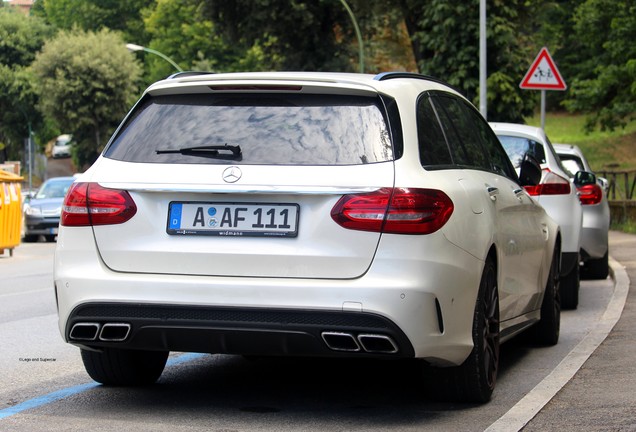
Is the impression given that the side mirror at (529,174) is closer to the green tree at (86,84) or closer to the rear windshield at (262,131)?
the rear windshield at (262,131)

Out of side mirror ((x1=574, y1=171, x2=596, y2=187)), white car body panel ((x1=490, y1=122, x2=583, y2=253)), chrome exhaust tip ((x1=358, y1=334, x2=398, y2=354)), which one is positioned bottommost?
white car body panel ((x1=490, y1=122, x2=583, y2=253))

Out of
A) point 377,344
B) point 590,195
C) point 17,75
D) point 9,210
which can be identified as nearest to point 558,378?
point 377,344

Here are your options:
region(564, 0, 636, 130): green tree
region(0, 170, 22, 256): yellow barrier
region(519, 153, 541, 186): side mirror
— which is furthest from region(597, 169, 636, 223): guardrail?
region(519, 153, 541, 186): side mirror

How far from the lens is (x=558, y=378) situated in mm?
7363

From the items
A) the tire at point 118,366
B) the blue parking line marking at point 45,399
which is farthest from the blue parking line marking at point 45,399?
the tire at point 118,366

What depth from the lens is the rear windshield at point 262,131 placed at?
600 centimetres

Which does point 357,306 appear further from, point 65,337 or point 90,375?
point 90,375

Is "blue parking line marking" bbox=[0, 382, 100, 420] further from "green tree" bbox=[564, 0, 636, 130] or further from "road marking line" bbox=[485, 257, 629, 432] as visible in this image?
"green tree" bbox=[564, 0, 636, 130]

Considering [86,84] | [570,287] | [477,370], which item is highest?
[477,370]

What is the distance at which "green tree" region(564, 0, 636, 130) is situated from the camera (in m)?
37.4

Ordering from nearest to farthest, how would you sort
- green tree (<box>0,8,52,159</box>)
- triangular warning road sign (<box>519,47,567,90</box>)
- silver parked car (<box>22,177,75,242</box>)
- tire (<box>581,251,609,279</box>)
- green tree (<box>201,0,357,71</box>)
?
1. tire (<box>581,251,609,279</box>)
2. triangular warning road sign (<box>519,47,567,90</box>)
3. silver parked car (<box>22,177,75,242</box>)
4. green tree (<box>201,0,357,71</box>)
5. green tree (<box>0,8,52,159</box>)

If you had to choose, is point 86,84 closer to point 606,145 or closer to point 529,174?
point 606,145

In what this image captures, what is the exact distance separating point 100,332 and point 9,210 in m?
17.0

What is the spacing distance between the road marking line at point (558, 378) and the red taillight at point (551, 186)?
3.65ft
